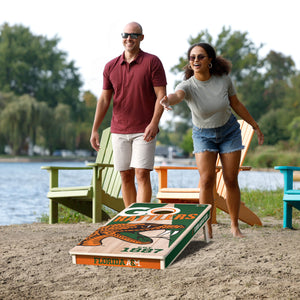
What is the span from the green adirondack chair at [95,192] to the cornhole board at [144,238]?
7.43 ft

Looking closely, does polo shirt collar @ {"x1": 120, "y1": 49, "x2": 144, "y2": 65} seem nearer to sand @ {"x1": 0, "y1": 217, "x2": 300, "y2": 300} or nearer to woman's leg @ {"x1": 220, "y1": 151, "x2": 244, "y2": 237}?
woman's leg @ {"x1": 220, "y1": 151, "x2": 244, "y2": 237}

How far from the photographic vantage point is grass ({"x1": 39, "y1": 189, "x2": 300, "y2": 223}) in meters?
6.16

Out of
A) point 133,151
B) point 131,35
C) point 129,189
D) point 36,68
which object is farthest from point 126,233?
point 36,68

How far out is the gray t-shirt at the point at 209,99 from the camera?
134 inches

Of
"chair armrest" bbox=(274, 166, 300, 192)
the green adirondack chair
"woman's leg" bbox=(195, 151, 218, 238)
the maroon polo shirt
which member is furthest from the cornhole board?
the green adirondack chair

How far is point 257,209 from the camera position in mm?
6945

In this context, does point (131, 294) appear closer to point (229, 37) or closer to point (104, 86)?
point (104, 86)

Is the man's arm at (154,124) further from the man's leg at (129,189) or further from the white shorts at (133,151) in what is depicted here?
the man's leg at (129,189)

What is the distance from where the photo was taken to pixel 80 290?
9.14ft

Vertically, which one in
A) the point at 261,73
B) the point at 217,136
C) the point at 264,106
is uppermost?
the point at 261,73

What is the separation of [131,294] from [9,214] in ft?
17.7

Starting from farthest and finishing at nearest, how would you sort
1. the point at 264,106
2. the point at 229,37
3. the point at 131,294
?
the point at 264,106 → the point at 229,37 → the point at 131,294

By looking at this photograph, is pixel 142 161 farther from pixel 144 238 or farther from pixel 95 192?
pixel 95 192

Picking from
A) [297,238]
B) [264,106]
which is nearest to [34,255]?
[297,238]
